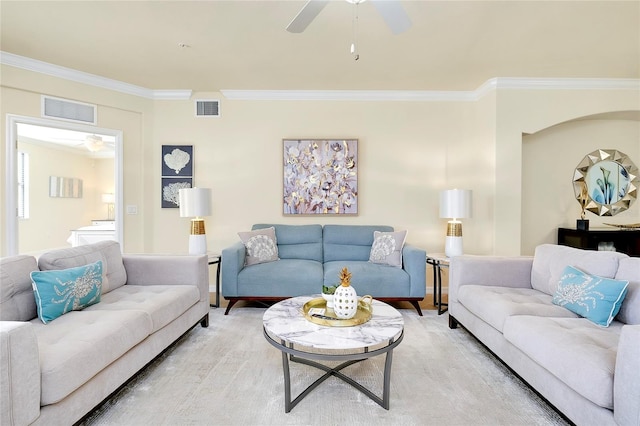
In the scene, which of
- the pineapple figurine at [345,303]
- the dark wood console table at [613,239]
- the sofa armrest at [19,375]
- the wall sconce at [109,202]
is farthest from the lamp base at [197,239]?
the wall sconce at [109,202]

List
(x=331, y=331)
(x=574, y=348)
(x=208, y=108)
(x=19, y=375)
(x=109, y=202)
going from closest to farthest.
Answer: (x=19, y=375)
(x=574, y=348)
(x=331, y=331)
(x=208, y=108)
(x=109, y=202)

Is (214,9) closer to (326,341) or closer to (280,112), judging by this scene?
(280,112)

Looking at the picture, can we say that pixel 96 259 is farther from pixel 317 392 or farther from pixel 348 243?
pixel 348 243

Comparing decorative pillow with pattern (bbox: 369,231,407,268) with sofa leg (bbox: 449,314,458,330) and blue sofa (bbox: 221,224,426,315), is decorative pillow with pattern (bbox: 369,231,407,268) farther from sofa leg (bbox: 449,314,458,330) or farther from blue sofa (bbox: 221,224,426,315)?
sofa leg (bbox: 449,314,458,330)

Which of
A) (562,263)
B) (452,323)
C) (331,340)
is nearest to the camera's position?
(331,340)

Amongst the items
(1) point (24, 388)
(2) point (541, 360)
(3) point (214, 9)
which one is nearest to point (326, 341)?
(2) point (541, 360)

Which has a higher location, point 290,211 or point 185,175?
point 185,175

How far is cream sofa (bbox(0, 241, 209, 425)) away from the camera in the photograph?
123cm

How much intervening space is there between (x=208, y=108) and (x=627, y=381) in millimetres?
4438

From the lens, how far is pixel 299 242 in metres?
3.83

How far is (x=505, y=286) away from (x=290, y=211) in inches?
99.1

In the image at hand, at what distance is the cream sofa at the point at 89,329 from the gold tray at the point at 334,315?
3.30 feet

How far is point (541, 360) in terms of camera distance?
1.63 meters

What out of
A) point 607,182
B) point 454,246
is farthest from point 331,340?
point 607,182
